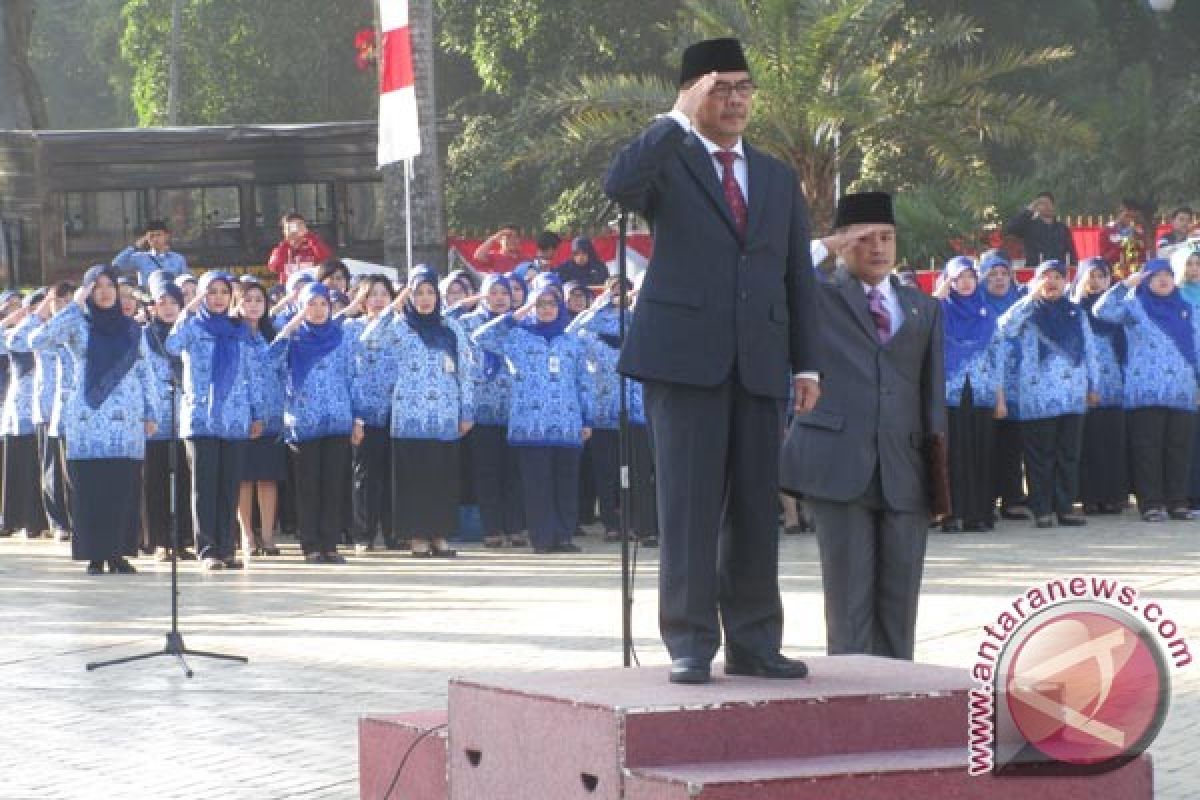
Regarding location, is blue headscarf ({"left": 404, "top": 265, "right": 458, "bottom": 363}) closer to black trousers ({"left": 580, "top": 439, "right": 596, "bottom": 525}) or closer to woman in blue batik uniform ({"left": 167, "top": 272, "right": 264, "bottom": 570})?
woman in blue batik uniform ({"left": 167, "top": 272, "right": 264, "bottom": 570})

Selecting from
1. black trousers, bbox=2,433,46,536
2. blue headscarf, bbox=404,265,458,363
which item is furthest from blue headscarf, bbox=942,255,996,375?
black trousers, bbox=2,433,46,536

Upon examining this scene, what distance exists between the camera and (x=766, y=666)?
26.1 feet

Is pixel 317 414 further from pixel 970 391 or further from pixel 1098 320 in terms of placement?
pixel 1098 320

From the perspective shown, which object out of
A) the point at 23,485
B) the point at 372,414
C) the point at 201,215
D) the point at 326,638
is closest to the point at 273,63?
the point at 201,215

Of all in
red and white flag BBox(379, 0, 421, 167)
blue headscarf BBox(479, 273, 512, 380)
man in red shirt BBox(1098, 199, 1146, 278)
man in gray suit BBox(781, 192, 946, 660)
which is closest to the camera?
man in gray suit BBox(781, 192, 946, 660)

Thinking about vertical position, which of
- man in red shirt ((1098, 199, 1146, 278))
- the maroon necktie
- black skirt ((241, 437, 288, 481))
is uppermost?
man in red shirt ((1098, 199, 1146, 278))

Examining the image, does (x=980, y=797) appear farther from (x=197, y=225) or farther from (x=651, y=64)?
(x=651, y=64)

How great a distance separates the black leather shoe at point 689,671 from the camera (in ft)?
25.4

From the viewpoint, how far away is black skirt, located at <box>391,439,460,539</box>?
744 inches

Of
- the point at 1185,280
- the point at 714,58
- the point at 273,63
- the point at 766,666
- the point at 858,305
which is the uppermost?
the point at 273,63

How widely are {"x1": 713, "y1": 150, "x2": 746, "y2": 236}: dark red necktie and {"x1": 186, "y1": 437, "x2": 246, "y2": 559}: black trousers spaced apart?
1080 cm

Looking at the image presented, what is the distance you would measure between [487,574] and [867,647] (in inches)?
317

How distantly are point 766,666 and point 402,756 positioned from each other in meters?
1.30

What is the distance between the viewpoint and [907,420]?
9.71 meters
